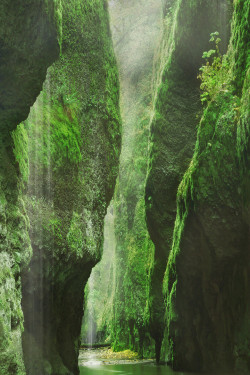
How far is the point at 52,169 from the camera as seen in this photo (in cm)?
1099

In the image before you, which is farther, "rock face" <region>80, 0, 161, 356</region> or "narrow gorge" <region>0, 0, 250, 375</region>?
"rock face" <region>80, 0, 161, 356</region>

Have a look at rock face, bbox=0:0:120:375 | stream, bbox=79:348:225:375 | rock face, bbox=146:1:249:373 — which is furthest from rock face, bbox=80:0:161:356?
rock face, bbox=0:0:120:375

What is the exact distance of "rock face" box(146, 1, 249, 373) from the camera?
393 inches

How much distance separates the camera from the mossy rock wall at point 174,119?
611 inches

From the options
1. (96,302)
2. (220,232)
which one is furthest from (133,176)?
(96,302)

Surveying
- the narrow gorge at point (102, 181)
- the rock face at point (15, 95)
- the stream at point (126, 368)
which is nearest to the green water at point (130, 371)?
the stream at point (126, 368)

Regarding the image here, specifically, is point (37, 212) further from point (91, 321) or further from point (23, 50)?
point (91, 321)

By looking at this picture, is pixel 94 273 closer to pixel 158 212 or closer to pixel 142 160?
pixel 142 160

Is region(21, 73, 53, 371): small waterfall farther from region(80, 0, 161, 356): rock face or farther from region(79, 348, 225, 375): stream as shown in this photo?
region(80, 0, 161, 356): rock face

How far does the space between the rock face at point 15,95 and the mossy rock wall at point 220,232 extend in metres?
3.92

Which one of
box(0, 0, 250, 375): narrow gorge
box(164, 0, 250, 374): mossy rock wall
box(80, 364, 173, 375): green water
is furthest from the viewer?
box(80, 364, 173, 375): green water

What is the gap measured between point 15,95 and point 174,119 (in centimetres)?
1088

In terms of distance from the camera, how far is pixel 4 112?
21.2ft

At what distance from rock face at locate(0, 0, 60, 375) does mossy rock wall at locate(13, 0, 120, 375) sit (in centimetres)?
98
